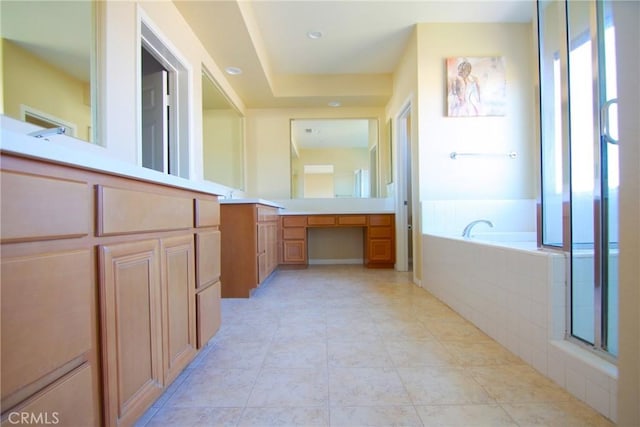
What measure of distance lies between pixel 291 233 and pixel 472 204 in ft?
7.25

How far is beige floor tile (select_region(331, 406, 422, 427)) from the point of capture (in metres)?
1.03

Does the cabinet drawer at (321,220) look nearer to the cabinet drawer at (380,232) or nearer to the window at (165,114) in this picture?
the cabinet drawer at (380,232)

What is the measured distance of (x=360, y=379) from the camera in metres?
1.30

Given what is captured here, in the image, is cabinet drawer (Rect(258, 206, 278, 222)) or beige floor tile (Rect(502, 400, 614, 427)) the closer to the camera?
beige floor tile (Rect(502, 400, 614, 427))

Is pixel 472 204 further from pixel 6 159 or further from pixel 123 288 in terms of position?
pixel 6 159

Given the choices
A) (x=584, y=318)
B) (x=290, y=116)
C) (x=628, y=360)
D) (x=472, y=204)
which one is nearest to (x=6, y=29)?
(x=628, y=360)

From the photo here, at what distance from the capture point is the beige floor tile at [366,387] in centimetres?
115

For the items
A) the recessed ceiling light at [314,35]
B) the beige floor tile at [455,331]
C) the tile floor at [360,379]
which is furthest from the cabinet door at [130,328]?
the recessed ceiling light at [314,35]

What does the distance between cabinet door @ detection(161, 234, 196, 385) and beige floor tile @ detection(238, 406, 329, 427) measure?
1.07 ft

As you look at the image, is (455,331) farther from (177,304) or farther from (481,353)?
(177,304)

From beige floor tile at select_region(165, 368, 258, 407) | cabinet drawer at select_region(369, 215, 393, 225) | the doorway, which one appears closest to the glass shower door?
beige floor tile at select_region(165, 368, 258, 407)

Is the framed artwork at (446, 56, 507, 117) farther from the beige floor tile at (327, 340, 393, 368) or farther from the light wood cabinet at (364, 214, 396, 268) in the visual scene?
the beige floor tile at (327, 340, 393, 368)

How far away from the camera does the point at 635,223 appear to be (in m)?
0.91

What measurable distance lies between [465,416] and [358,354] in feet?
1.90
